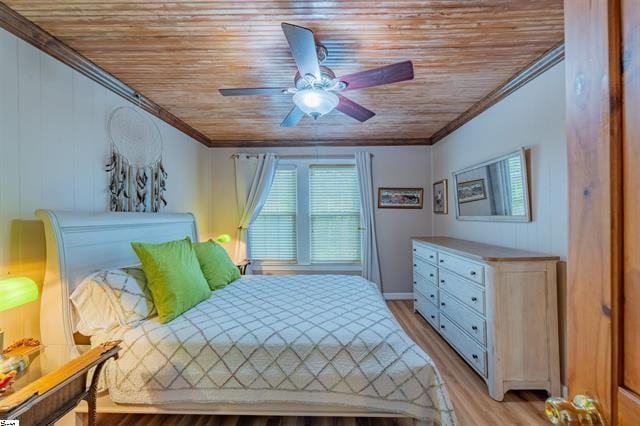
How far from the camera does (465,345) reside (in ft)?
8.30

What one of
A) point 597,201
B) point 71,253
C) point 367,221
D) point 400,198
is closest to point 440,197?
point 400,198

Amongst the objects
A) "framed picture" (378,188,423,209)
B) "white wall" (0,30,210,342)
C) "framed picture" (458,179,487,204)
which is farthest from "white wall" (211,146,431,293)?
"white wall" (0,30,210,342)

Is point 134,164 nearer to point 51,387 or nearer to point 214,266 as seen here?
point 214,266

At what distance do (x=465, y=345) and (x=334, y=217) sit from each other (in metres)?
2.53

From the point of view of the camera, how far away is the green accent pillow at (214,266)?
2.74m

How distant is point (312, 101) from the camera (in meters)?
2.07

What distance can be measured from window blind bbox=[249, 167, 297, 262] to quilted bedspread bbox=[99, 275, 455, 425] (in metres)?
2.76

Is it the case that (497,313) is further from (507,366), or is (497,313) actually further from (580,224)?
(580,224)

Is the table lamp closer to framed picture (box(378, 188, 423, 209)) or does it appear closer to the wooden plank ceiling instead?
the wooden plank ceiling

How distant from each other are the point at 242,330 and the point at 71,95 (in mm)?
2078

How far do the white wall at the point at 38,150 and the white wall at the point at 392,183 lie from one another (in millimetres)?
2096

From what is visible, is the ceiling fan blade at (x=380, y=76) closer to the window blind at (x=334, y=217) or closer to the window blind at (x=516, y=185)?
the window blind at (x=516, y=185)

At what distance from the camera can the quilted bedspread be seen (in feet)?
5.30

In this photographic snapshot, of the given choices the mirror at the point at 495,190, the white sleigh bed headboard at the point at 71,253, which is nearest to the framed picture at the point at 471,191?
the mirror at the point at 495,190
